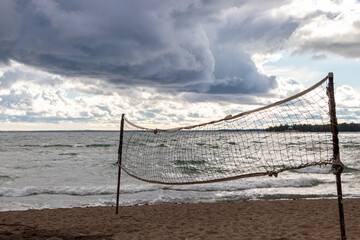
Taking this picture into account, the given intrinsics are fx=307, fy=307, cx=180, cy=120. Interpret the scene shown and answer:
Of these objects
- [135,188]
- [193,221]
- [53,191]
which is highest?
[135,188]

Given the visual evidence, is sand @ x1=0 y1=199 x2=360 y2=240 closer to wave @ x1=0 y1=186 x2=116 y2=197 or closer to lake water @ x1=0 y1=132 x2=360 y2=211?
lake water @ x1=0 y1=132 x2=360 y2=211

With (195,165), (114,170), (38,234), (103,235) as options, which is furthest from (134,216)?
(195,165)

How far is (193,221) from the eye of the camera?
29.5 feet

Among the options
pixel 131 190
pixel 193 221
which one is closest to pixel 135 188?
pixel 131 190

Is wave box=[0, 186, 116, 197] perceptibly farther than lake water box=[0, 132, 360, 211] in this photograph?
Yes

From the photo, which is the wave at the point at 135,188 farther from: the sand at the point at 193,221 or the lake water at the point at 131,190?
the sand at the point at 193,221

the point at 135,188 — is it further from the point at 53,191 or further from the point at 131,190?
the point at 53,191

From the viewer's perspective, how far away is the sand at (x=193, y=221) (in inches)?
297

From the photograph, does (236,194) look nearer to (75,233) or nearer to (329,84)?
(75,233)

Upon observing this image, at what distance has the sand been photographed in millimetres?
7539

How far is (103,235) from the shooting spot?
25.4 ft

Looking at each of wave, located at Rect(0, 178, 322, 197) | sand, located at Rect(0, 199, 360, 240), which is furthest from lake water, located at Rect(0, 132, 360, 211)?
sand, located at Rect(0, 199, 360, 240)

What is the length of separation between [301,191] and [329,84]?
10.6 m

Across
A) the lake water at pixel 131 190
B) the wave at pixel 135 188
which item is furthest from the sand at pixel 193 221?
the wave at pixel 135 188
